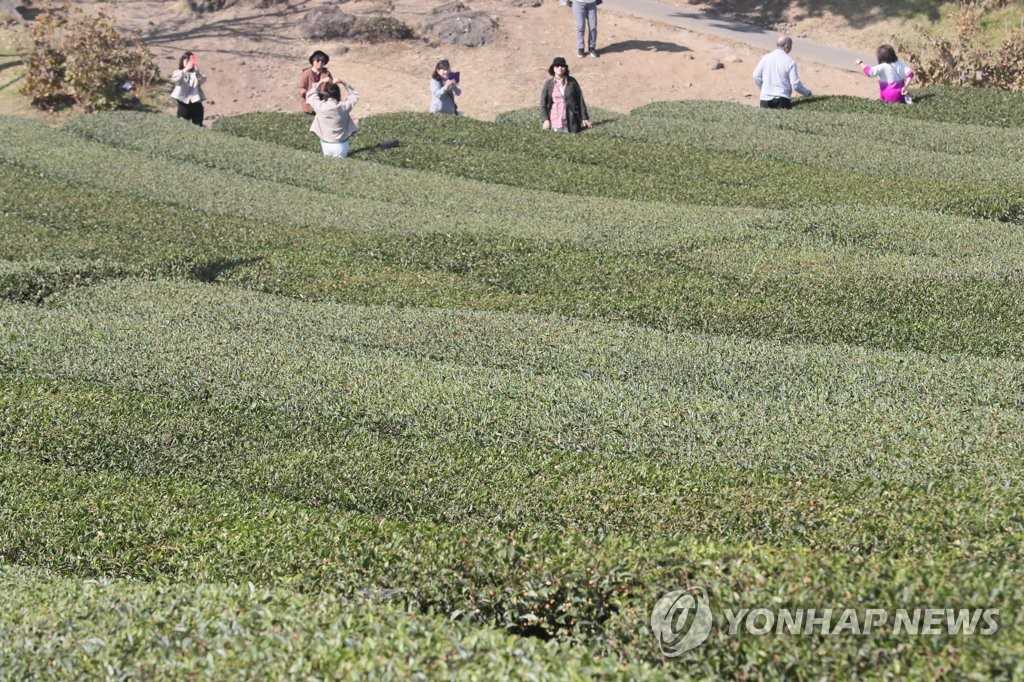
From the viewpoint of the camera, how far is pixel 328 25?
1314 inches

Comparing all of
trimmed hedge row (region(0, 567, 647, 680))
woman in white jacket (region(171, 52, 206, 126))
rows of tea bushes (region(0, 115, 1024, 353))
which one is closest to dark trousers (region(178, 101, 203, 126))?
woman in white jacket (region(171, 52, 206, 126))

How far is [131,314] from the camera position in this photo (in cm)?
1407

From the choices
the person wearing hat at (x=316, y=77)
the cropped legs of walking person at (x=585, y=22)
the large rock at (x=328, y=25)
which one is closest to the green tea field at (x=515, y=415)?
the person wearing hat at (x=316, y=77)

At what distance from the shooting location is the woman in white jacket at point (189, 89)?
24.4 meters

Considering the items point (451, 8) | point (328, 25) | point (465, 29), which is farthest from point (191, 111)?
point (451, 8)

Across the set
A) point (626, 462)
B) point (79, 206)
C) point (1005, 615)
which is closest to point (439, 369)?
point (626, 462)

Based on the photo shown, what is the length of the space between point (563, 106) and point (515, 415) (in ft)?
46.8

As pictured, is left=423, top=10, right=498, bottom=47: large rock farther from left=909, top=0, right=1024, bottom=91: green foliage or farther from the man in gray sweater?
left=909, top=0, right=1024, bottom=91: green foliage

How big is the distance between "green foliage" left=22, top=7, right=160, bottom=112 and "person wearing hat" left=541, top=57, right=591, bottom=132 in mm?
9849

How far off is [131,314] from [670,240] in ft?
22.3

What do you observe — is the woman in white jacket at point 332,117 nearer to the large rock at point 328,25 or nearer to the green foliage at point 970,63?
the large rock at point 328,25

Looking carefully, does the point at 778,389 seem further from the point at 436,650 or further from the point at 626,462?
the point at 436,650

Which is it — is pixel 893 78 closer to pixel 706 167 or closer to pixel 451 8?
pixel 706 167

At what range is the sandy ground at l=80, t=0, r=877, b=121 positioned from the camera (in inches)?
1180
